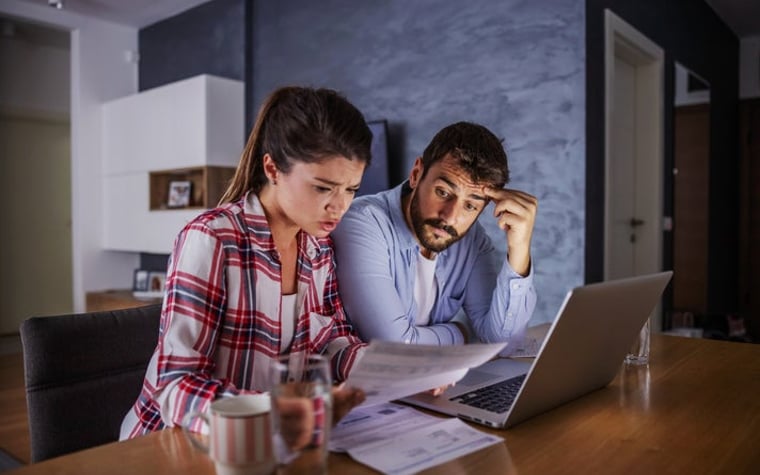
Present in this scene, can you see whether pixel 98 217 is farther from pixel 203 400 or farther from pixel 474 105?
pixel 203 400

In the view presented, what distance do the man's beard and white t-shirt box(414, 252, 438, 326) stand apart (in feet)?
0.12

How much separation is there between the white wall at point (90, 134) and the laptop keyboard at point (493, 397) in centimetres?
427

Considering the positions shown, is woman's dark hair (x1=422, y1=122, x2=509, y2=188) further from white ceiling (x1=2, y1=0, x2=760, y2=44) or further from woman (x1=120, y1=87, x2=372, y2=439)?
white ceiling (x1=2, y1=0, x2=760, y2=44)

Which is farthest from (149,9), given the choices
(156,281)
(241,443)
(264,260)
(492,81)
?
(241,443)

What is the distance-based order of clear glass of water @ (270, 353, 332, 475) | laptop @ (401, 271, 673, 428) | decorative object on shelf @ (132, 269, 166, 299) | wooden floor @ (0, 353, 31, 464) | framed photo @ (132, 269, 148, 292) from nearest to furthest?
clear glass of water @ (270, 353, 332, 475), laptop @ (401, 271, 673, 428), wooden floor @ (0, 353, 31, 464), decorative object on shelf @ (132, 269, 166, 299), framed photo @ (132, 269, 148, 292)

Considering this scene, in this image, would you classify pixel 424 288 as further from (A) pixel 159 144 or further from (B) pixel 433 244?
(A) pixel 159 144

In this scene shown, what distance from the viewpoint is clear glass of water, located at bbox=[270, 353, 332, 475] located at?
64 cm

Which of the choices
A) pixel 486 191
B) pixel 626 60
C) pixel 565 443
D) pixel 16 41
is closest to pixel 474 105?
pixel 626 60

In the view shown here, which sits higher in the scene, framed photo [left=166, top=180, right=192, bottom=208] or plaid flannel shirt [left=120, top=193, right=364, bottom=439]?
framed photo [left=166, top=180, right=192, bottom=208]

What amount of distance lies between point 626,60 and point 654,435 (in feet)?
10.4

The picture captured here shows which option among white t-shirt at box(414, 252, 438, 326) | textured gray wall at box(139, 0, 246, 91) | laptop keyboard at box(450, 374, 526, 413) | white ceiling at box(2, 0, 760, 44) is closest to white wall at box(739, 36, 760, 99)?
white ceiling at box(2, 0, 760, 44)

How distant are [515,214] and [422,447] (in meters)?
0.69

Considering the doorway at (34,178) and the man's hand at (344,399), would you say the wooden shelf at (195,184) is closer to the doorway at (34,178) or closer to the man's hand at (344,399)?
the doorway at (34,178)

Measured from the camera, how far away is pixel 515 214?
1354 mm
